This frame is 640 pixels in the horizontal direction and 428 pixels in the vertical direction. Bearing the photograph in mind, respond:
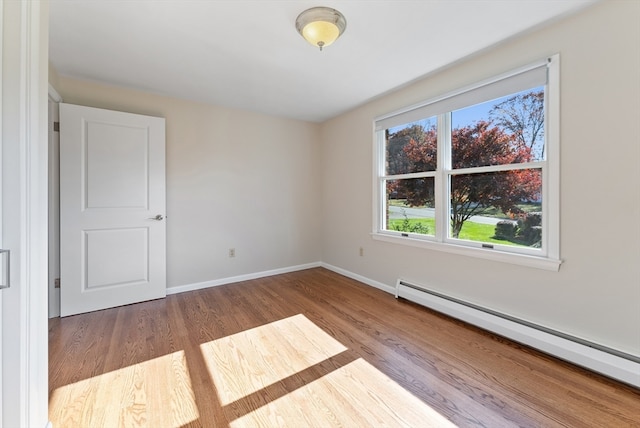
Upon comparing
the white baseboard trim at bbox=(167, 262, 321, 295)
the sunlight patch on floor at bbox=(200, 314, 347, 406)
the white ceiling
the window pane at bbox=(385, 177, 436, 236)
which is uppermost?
the white ceiling

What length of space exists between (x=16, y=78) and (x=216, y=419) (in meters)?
1.68

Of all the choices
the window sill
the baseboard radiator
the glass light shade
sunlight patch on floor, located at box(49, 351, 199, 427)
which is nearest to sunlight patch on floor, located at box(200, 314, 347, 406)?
sunlight patch on floor, located at box(49, 351, 199, 427)

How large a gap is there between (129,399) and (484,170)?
9.91 ft

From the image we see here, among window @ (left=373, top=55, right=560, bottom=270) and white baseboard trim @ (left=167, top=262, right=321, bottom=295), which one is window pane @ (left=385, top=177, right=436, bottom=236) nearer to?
window @ (left=373, top=55, right=560, bottom=270)

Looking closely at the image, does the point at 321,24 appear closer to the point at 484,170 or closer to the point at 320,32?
the point at 320,32

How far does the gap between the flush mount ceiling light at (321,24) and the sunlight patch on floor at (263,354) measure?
88.1 inches

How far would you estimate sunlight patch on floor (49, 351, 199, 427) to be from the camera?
1.37 m

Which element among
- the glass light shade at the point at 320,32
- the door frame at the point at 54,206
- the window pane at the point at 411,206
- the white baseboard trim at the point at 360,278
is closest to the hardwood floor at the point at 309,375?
the door frame at the point at 54,206

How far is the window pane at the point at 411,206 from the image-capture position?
113 inches

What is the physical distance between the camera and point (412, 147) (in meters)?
3.03

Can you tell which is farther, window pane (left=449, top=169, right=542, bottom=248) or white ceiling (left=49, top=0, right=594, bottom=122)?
window pane (left=449, top=169, right=542, bottom=248)

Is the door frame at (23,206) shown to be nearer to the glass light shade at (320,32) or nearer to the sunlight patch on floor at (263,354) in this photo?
the sunlight patch on floor at (263,354)

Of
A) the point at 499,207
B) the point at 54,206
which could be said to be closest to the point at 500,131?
the point at 499,207

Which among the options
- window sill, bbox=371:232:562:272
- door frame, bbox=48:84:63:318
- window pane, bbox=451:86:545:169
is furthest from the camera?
door frame, bbox=48:84:63:318
